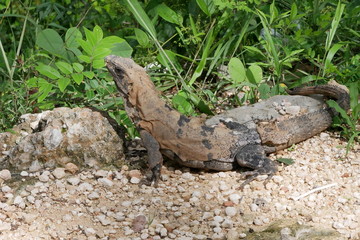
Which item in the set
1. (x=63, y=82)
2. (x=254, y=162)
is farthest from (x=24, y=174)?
(x=254, y=162)

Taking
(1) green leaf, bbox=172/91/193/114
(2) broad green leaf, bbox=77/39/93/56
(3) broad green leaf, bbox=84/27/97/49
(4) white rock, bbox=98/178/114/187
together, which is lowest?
(4) white rock, bbox=98/178/114/187

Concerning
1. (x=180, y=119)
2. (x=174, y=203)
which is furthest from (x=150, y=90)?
(x=174, y=203)

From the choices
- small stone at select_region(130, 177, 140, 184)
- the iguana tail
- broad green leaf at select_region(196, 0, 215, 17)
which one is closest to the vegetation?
broad green leaf at select_region(196, 0, 215, 17)

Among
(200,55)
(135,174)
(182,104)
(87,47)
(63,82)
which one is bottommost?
(135,174)

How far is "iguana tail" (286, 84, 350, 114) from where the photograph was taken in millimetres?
5707

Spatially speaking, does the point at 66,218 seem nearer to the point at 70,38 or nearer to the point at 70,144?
the point at 70,144

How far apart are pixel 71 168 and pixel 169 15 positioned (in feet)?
7.64

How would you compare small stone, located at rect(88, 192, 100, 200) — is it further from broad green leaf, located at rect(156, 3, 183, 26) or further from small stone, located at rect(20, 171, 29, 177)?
broad green leaf, located at rect(156, 3, 183, 26)

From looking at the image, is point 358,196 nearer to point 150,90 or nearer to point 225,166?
point 225,166

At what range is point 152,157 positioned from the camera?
5152 millimetres

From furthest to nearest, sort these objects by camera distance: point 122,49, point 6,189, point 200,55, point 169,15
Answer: point 200,55 < point 169,15 < point 122,49 < point 6,189

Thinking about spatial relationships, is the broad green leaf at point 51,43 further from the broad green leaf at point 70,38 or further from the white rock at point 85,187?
the white rock at point 85,187

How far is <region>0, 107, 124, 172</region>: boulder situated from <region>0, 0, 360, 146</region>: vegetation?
379 millimetres

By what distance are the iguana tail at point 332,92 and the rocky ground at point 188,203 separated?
1.60ft
